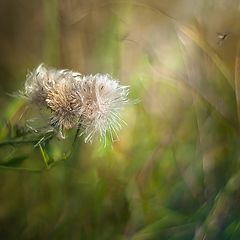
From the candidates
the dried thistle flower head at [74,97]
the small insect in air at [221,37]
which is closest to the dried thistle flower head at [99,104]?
the dried thistle flower head at [74,97]

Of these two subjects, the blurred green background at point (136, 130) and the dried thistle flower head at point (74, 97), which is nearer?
the dried thistle flower head at point (74, 97)

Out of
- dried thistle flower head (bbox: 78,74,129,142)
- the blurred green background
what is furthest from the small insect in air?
dried thistle flower head (bbox: 78,74,129,142)

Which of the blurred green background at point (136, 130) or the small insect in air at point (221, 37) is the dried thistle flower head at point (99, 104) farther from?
the small insect in air at point (221, 37)

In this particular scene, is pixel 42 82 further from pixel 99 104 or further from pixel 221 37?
pixel 221 37

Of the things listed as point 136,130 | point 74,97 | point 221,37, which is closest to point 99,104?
point 74,97

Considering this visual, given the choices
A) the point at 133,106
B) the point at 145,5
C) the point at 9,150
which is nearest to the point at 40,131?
the point at 9,150

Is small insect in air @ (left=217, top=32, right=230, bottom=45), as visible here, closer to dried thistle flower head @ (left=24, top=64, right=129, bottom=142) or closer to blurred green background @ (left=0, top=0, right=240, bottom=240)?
blurred green background @ (left=0, top=0, right=240, bottom=240)
